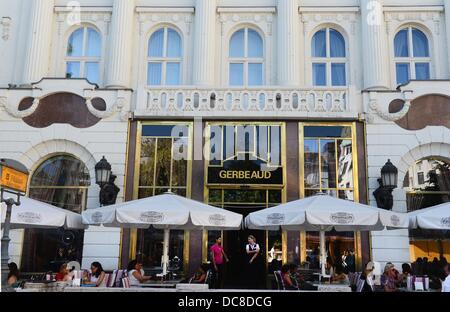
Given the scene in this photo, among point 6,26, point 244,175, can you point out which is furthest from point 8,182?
point 6,26

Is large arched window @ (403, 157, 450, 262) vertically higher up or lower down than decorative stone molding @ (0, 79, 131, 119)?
lower down

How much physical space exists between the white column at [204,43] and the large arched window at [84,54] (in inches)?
159

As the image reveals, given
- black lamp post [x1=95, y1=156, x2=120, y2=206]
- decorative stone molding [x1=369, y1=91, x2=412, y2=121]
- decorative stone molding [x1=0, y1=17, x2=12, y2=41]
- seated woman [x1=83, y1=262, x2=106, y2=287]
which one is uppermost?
decorative stone molding [x1=0, y1=17, x2=12, y2=41]

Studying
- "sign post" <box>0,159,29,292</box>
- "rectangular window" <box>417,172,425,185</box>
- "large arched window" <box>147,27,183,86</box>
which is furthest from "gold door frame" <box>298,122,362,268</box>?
"sign post" <box>0,159,29,292</box>

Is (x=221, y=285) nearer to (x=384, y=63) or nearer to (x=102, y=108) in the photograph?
(x=102, y=108)

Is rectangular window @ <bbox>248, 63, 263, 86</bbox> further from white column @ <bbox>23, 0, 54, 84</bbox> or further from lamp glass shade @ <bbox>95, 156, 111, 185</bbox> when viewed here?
white column @ <bbox>23, 0, 54, 84</bbox>

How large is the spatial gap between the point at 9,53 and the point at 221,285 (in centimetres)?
1270

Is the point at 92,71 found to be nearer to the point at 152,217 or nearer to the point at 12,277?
the point at 152,217

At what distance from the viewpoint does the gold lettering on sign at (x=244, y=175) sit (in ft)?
49.6

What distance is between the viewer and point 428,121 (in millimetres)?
15539

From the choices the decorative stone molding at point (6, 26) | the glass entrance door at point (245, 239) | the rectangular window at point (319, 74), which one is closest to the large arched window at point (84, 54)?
the decorative stone molding at point (6, 26)

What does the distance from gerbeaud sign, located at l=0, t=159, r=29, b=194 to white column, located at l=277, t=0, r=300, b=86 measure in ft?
38.7

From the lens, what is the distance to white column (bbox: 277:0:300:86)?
1712 cm

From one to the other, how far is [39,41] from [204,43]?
6517 mm
